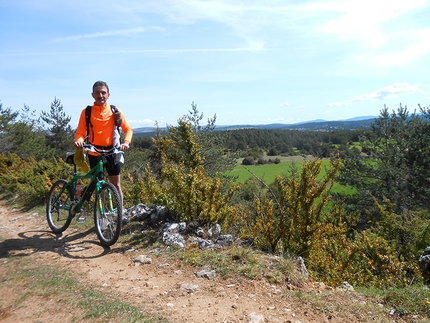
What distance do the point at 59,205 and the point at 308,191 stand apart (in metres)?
4.16

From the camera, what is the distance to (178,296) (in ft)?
9.69

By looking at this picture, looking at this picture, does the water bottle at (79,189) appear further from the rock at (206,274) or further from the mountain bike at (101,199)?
the rock at (206,274)

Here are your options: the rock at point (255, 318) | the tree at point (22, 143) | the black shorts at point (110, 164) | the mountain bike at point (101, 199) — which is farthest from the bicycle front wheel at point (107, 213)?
the tree at point (22, 143)

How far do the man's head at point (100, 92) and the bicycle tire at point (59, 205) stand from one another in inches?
63.2

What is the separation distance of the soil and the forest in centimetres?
106

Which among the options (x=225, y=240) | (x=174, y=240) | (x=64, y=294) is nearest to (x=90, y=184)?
(x=174, y=240)

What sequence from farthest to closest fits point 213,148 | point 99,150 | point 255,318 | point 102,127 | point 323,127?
point 323,127
point 213,148
point 102,127
point 99,150
point 255,318

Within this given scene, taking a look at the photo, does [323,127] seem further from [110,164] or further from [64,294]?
[64,294]

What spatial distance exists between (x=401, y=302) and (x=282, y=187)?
2.41m

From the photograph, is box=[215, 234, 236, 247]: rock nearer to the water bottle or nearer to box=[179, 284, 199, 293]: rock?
box=[179, 284, 199, 293]: rock

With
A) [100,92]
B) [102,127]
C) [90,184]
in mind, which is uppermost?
[100,92]

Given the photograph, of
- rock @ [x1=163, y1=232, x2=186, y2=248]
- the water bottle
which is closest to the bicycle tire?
the water bottle

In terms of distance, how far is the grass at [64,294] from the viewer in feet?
8.46

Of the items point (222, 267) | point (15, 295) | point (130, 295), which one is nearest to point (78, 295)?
point (130, 295)
